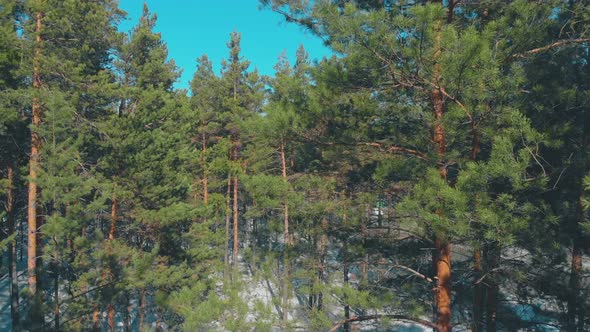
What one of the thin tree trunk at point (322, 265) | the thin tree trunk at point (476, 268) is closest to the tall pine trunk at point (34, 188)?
the thin tree trunk at point (322, 265)

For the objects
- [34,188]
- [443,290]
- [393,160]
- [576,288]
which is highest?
[393,160]

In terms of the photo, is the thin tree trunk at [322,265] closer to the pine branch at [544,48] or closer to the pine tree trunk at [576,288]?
the pine branch at [544,48]

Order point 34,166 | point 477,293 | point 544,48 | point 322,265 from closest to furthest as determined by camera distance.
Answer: point 544,48, point 322,265, point 477,293, point 34,166

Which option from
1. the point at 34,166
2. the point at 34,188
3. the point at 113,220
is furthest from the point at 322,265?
the point at 113,220

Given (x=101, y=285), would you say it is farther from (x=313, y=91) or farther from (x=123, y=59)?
(x=313, y=91)

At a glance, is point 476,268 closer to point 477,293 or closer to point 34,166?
point 477,293

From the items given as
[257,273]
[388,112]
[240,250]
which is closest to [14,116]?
[257,273]

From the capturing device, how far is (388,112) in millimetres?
6293

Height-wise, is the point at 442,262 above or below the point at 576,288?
above

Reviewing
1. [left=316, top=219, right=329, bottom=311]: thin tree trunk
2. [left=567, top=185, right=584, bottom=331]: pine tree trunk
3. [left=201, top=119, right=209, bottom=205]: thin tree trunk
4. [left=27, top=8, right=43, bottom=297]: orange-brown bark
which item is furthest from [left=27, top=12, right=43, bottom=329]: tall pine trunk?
[left=567, top=185, right=584, bottom=331]: pine tree trunk

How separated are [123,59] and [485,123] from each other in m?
12.0

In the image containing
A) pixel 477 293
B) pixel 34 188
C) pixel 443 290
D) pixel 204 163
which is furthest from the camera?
pixel 204 163

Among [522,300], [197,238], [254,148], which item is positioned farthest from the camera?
[254,148]

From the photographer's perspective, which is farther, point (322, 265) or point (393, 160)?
point (322, 265)
